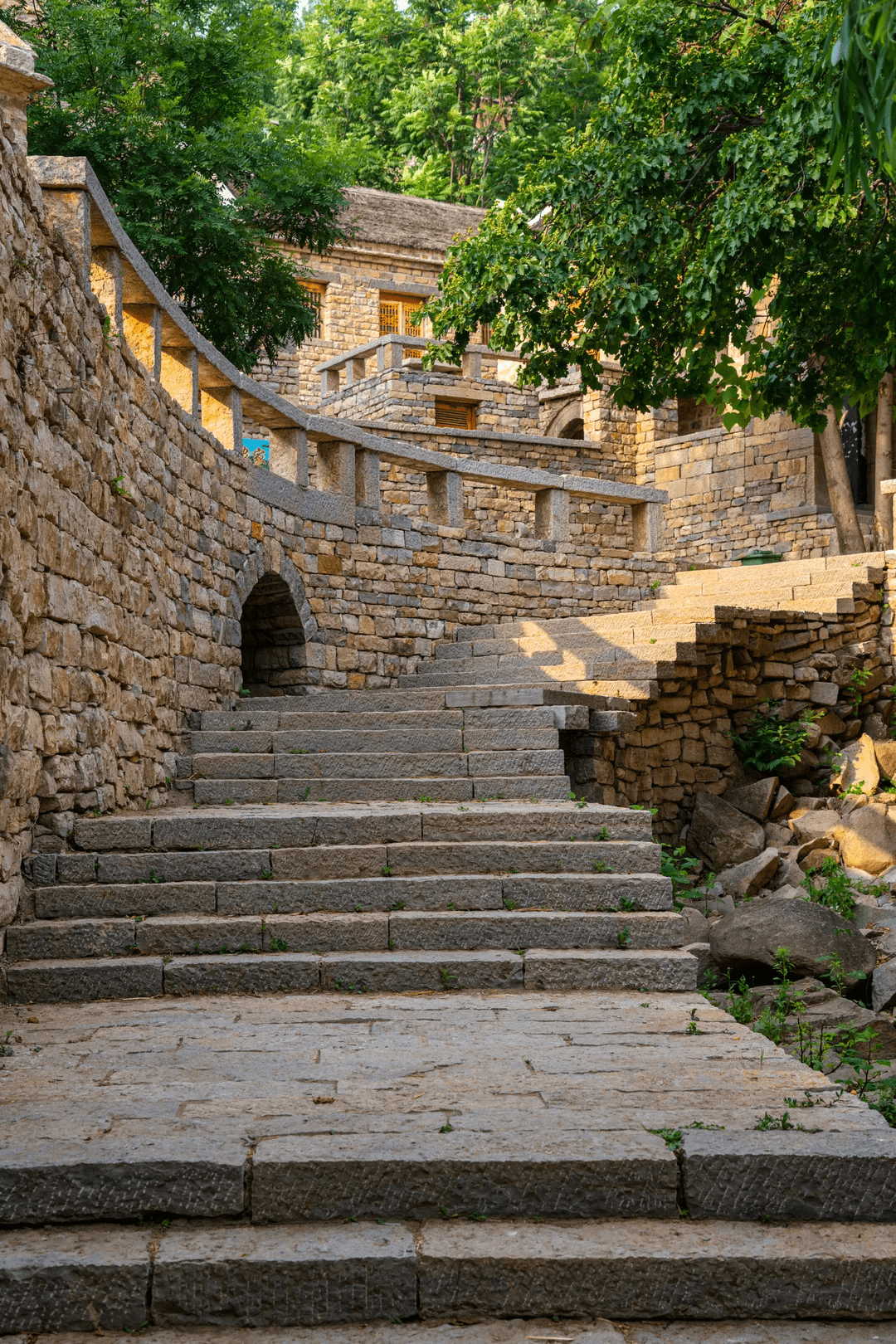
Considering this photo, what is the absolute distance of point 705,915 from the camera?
29.2ft

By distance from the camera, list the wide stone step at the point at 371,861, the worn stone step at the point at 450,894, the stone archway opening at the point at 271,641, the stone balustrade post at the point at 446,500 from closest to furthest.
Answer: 1. the worn stone step at the point at 450,894
2. the wide stone step at the point at 371,861
3. the stone archway opening at the point at 271,641
4. the stone balustrade post at the point at 446,500

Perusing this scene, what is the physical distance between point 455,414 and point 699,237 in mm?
11864

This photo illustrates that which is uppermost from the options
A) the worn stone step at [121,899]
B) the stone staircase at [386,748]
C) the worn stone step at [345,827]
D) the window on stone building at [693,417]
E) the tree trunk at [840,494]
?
the window on stone building at [693,417]

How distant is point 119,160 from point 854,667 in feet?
27.9

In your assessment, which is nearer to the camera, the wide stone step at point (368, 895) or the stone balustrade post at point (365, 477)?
the wide stone step at point (368, 895)

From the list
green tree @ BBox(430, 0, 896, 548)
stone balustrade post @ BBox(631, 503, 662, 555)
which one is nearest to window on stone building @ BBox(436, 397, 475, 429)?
stone balustrade post @ BBox(631, 503, 662, 555)

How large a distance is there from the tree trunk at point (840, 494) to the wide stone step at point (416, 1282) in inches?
626

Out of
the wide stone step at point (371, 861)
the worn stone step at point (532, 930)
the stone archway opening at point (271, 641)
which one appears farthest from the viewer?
the stone archway opening at point (271, 641)

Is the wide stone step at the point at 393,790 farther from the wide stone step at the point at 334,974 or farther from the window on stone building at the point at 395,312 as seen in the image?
the window on stone building at the point at 395,312

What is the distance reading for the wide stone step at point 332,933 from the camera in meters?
5.30

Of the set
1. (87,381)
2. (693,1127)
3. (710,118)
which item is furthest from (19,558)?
(710,118)

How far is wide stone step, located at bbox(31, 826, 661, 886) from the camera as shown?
5910 millimetres

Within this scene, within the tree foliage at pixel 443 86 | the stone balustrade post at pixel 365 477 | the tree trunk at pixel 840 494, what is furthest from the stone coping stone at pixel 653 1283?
the tree foliage at pixel 443 86

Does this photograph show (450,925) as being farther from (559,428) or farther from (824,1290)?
(559,428)
